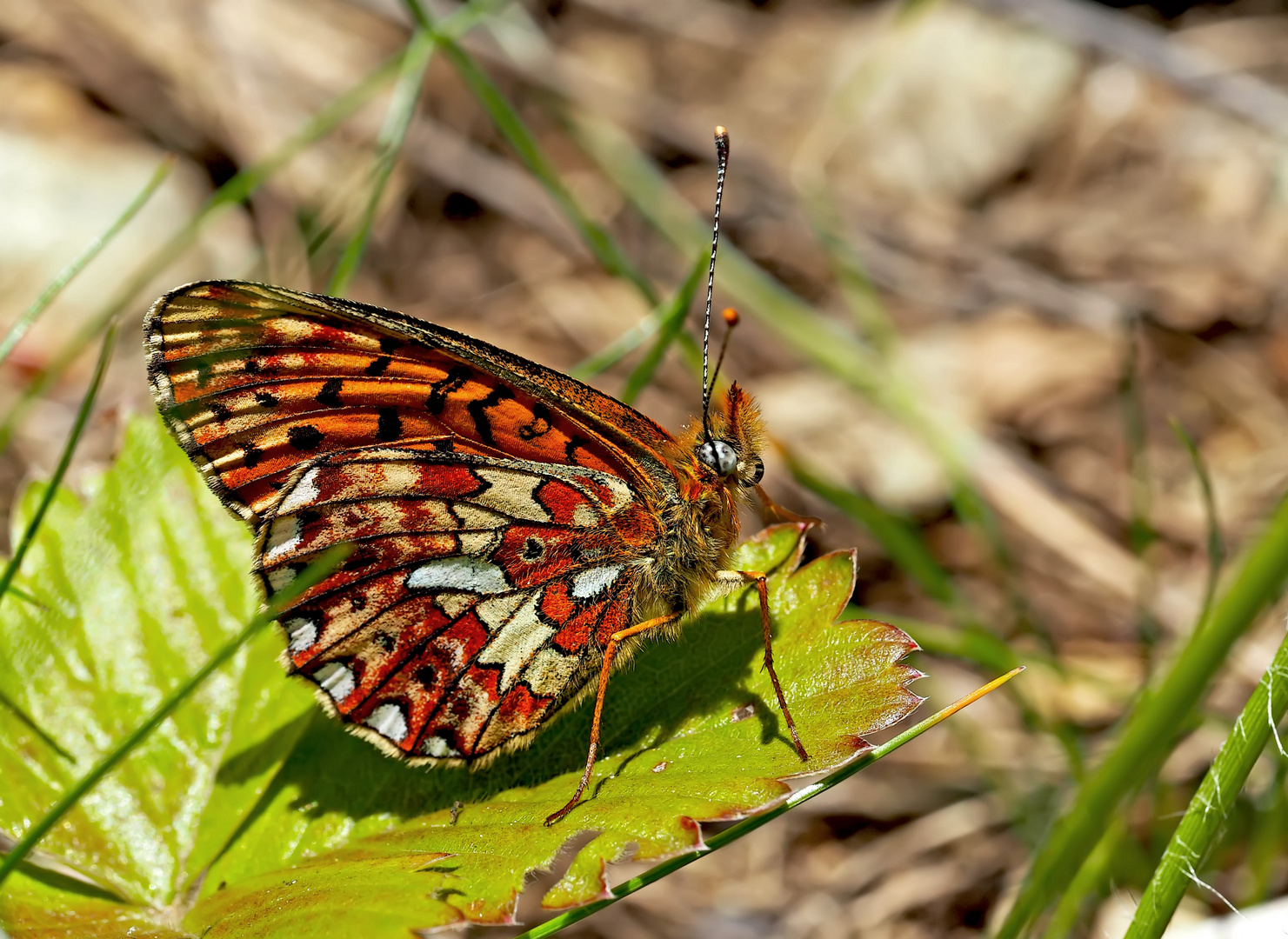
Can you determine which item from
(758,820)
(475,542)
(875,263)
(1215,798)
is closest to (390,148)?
(475,542)

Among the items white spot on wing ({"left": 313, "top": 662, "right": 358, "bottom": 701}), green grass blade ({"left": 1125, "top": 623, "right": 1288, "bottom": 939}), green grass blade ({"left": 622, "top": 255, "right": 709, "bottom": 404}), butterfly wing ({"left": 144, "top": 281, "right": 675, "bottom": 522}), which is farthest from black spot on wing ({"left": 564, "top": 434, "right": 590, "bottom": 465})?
green grass blade ({"left": 1125, "top": 623, "right": 1288, "bottom": 939})

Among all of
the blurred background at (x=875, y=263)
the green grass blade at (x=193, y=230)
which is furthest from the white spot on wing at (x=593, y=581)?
the green grass blade at (x=193, y=230)

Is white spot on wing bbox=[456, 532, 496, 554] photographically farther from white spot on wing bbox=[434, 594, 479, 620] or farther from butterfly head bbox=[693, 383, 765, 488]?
butterfly head bbox=[693, 383, 765, 488]

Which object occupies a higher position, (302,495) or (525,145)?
(525,145)

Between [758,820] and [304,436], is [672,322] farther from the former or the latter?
[758,820]

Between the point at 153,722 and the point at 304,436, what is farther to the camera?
the point at 304,436

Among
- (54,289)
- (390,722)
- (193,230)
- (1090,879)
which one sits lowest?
(1090,879)
